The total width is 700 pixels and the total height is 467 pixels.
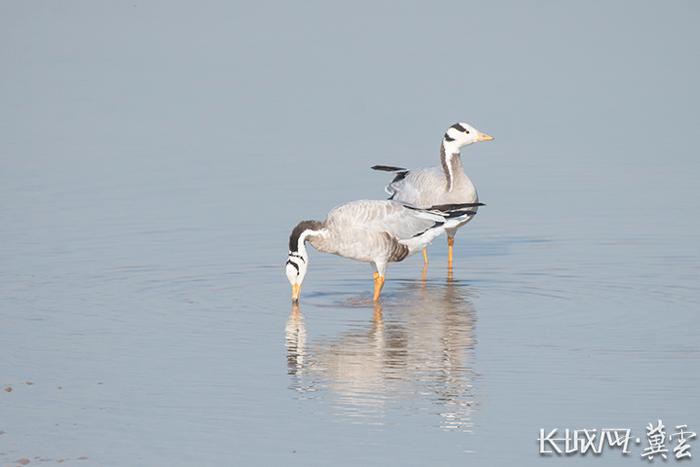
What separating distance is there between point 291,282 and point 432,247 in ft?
15.4

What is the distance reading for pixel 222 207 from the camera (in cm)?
1914

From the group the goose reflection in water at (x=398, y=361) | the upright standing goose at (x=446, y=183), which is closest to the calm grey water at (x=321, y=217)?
the goose reflection in water at (x=398, y=361)

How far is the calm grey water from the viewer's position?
10.7 metres

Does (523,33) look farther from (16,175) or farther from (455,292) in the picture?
(455,292)

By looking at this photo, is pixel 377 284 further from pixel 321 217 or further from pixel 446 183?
pixel 321 217

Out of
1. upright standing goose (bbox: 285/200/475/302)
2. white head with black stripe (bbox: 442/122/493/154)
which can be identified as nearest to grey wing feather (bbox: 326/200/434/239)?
upright standing goose (bbox: 285/200/475/302)

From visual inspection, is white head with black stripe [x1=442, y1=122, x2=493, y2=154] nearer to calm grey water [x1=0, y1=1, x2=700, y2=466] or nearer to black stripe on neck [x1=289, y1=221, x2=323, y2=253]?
calm grey water [x1=0, y1=1, x2=700, y2=466]

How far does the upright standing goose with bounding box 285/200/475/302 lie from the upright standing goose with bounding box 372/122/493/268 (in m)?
1.17

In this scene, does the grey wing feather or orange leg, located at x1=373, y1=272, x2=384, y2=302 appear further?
the grey wing feather

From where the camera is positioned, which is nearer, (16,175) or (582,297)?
(582,297)

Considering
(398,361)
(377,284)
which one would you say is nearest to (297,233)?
(377,284)

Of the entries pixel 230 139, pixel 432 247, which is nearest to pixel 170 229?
pixel 432 247

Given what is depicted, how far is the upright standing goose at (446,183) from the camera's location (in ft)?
57.0

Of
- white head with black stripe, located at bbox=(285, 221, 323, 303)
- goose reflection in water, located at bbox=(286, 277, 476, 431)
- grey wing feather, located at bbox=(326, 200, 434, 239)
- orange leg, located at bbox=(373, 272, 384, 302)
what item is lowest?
goose reflection in water, located at bbox=(286, 277, 476, 431)
